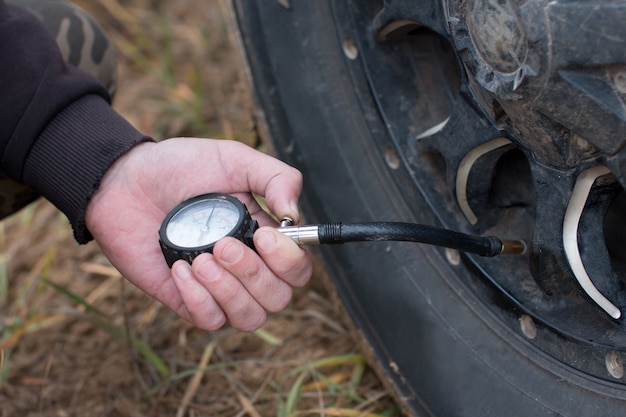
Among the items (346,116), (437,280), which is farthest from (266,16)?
(437,280)

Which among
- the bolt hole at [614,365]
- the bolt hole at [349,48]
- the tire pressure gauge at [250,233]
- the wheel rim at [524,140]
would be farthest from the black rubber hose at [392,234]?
the bolt hole at [349,48]

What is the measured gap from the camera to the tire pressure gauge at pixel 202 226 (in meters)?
1.10

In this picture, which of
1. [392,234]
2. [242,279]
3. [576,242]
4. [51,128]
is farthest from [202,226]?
[576,242]

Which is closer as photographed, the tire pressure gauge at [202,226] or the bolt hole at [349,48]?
the tire pressure gauge at [202,226]

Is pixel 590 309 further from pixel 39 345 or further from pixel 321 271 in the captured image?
pixel 39 345

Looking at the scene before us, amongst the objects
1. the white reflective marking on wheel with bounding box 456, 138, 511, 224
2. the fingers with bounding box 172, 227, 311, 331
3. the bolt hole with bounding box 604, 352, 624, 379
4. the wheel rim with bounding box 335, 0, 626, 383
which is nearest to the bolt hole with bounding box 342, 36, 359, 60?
the wheel rim with bounding box 335, 0, 626, 383

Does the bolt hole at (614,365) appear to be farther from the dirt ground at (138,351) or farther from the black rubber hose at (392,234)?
the dirt ground at (138,351)

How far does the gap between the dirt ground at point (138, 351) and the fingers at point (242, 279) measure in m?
0.32

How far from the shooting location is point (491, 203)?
49.2 inches

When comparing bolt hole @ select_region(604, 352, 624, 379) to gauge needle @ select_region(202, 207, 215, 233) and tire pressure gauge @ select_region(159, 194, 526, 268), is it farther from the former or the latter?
gauge needle @ select_region(202, 207, 215, 233)

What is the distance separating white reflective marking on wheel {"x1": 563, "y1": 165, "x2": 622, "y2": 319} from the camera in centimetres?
101

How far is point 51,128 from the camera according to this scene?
53.5 inches

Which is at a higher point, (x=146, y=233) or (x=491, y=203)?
(x=491, y=203)

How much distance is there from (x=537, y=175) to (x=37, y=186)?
2.74ft
